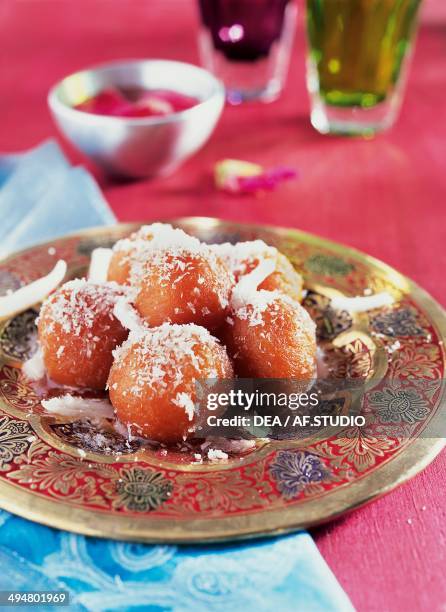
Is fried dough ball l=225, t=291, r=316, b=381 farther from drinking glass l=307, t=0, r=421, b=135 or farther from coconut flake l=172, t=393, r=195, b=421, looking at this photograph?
drinking glass l=307, t=0, r=421, b=135

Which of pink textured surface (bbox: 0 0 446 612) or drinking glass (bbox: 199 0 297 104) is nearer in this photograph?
pink textured surface (bbox: 0 0 446 612)

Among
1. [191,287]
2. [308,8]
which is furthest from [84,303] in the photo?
[308,8]

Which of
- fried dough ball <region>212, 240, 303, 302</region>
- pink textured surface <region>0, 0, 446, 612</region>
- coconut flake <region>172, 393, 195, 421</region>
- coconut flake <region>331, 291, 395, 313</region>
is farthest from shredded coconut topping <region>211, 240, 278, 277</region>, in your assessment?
pink textured surface <region>0, 0, 446, 612</region>

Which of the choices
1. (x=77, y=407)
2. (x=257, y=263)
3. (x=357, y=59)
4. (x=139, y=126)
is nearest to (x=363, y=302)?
(x=257, y=263)

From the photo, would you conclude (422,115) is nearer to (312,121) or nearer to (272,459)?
(312,121)

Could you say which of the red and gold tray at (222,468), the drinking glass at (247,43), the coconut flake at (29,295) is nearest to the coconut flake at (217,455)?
the red and gold tray at (222,468)

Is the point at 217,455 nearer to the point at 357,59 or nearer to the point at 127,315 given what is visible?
the point at 127,315
